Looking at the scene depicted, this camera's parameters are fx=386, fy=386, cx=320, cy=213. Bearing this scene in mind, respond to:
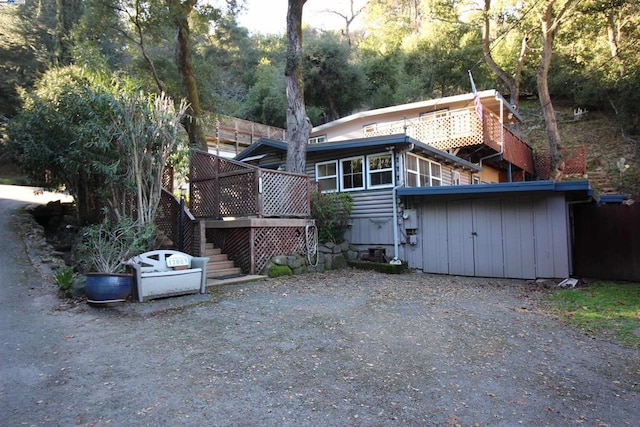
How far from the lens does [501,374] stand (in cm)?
377

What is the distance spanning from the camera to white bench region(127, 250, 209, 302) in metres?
6.34

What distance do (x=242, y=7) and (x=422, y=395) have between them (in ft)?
54.4

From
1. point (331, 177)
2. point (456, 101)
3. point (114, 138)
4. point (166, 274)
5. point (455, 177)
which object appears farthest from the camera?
point (456, 101)

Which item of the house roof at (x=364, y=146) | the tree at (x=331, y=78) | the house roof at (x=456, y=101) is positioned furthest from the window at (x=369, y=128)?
the tree at (x=331, y=78)

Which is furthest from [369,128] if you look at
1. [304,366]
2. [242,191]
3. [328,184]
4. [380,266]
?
[304,366]

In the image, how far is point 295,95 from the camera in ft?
42.7

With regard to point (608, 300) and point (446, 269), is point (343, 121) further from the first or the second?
point (608, 300)

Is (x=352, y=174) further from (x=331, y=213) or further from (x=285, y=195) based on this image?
(x=285, y=195)

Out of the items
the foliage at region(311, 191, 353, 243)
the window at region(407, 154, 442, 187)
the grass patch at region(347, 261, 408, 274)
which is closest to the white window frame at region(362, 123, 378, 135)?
the window at region(407, 154, 442, 187)

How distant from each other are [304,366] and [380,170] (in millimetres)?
9156

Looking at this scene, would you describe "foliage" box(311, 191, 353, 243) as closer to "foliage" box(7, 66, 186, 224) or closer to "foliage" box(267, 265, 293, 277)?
"foliage" box(267, 265, 293, 277)

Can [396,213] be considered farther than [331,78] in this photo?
No

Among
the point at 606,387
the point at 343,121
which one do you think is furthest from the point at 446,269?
the point at 343,121

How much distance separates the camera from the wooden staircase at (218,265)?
352 inches
